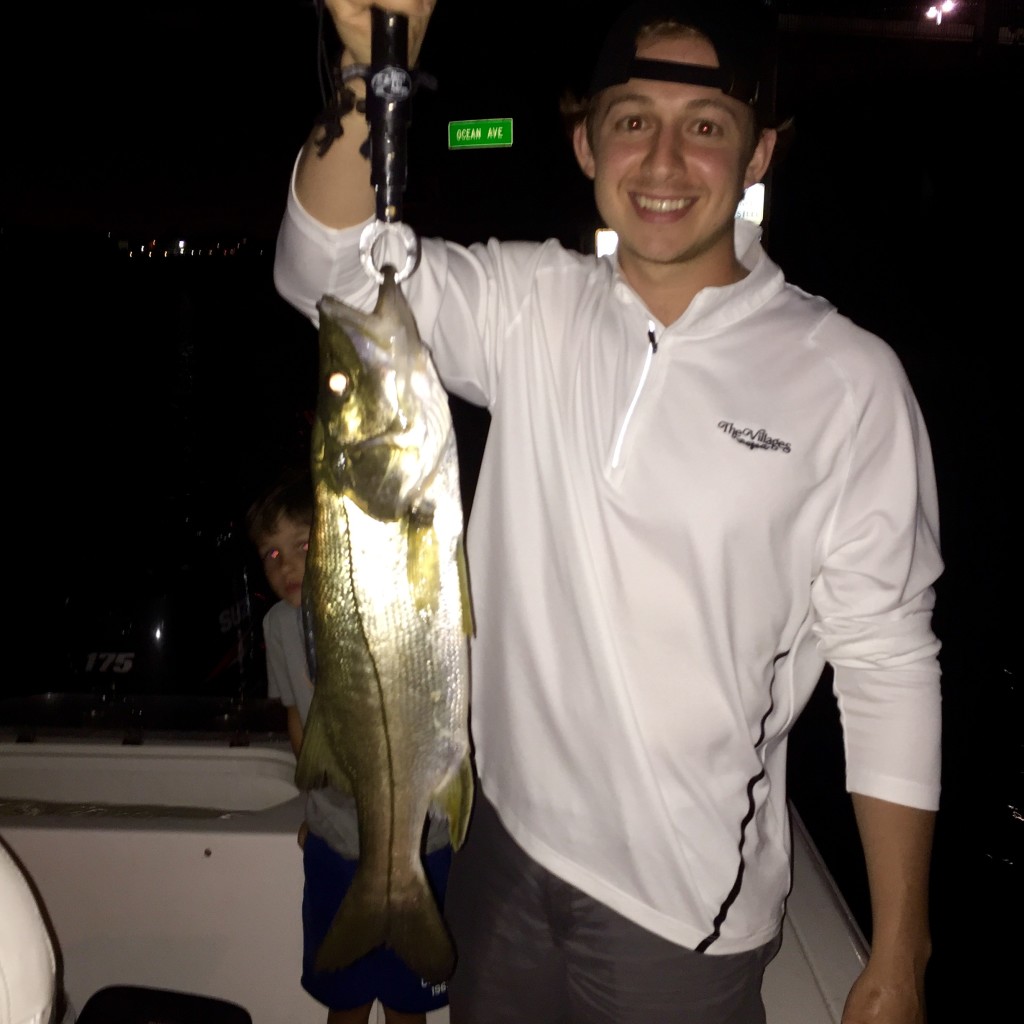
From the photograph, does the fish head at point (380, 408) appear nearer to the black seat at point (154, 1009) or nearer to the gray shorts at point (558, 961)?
the gray shorts at point (558, 961)

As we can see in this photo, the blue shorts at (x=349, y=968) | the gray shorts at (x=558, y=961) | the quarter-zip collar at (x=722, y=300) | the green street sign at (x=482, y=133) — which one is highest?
the green street sign at (x=482, y=133)

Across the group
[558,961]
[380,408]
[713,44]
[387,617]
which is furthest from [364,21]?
[558,961]

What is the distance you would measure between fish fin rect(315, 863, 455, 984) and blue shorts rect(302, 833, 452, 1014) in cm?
81

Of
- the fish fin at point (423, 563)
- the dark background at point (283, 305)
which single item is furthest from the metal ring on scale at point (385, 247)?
the dark background at point (283, 305)

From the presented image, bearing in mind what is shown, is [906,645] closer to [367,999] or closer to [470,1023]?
[470,1023]

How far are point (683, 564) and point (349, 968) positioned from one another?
1734 millimetres

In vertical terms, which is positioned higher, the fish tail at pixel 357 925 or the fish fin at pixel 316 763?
the fish fin at pixel 316 763

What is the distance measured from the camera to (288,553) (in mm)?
3037

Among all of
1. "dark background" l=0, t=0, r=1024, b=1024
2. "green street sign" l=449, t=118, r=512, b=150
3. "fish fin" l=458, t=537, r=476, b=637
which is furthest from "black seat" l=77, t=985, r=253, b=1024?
"green street sign" l=449, t=118, r=512, b=150

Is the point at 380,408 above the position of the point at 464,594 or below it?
above

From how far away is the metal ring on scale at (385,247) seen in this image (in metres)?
1.33

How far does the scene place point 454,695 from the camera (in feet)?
5.02

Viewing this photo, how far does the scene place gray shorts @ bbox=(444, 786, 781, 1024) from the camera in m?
1.73

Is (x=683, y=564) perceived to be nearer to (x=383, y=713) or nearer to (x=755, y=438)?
(x=755, y=438)
